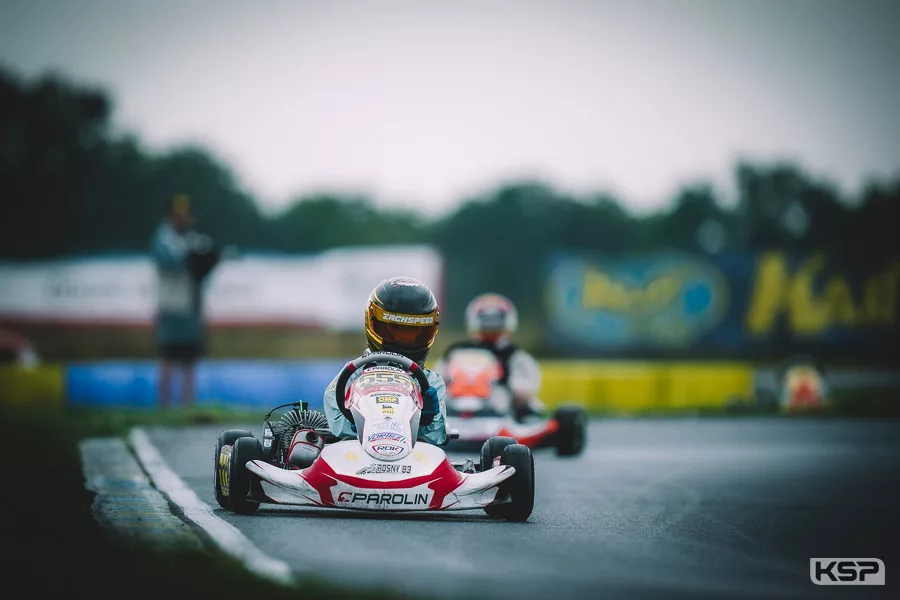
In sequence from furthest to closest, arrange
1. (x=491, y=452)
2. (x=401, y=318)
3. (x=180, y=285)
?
1. (x=180, y=285)
2. (x=401, y=318)
3. (x=491, y=452)

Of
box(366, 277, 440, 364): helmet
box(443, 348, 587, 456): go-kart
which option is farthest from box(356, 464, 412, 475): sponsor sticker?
box(443, 348, 587, 456): go-kart

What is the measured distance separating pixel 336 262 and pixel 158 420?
1218 cm

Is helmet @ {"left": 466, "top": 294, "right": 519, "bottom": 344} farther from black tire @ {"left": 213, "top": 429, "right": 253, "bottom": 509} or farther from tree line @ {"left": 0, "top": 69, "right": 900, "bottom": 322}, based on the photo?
tree line @ {"left": 0, "top": 69, "right": 900, "bottom": 322}

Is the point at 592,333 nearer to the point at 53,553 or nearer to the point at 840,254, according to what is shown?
the point at 840,254

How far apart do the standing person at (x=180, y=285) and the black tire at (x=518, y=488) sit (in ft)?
29.3

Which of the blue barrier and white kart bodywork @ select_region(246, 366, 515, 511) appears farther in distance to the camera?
the blue barrier

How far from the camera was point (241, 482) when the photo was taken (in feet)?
20.6

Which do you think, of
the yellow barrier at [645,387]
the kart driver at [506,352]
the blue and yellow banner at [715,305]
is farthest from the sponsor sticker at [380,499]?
the blue and yellow banner at [715,305]

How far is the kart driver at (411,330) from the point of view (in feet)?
22.5

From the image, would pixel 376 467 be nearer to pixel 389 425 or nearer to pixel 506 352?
pixel 389 425

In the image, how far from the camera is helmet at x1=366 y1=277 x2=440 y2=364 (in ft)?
22.6

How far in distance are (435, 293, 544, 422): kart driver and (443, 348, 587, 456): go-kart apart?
0.22ft

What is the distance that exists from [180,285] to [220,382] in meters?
2.98

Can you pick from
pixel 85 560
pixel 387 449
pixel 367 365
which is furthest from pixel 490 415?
pixel 85 560
